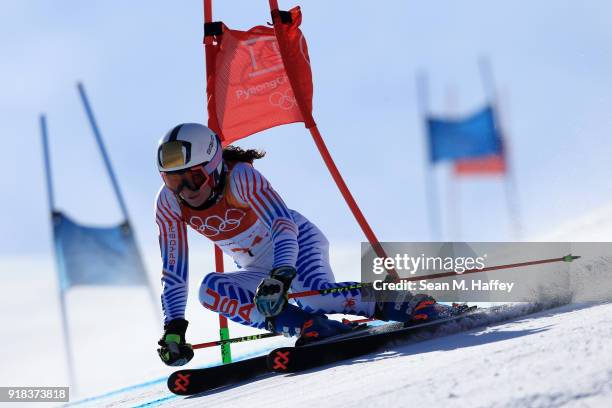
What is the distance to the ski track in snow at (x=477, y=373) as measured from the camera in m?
2.50

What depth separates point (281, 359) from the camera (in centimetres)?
463

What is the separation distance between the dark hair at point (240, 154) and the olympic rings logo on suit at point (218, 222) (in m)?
0.39

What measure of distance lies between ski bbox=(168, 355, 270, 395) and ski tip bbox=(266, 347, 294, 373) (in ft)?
1.48

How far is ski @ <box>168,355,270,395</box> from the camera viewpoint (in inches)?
196

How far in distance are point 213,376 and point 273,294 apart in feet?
2.45

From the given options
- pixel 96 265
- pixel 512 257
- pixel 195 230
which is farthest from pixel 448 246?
pixel 96 265

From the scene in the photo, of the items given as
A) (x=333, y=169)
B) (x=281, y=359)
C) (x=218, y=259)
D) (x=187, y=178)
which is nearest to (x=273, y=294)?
(x=281, y=359)

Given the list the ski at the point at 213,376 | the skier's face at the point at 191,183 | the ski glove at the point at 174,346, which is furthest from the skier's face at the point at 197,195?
the ski at the point at 213,376

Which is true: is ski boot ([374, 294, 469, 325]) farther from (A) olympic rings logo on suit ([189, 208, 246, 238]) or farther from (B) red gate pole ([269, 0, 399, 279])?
(A) olympic rings logo on suit ([189, 208, 246, 238])

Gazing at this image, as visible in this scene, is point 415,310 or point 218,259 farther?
point 218,259

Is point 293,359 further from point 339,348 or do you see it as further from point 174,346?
point 174,346

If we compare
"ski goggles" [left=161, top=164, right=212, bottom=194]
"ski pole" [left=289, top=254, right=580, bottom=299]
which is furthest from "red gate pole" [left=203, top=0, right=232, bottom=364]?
"ski goggles" [left=161, top=164, right=212, bottom=194]

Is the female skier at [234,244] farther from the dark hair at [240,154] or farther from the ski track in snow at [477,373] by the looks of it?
the ski track in snow at [477,373]

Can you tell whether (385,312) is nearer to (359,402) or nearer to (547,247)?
(547,247)
